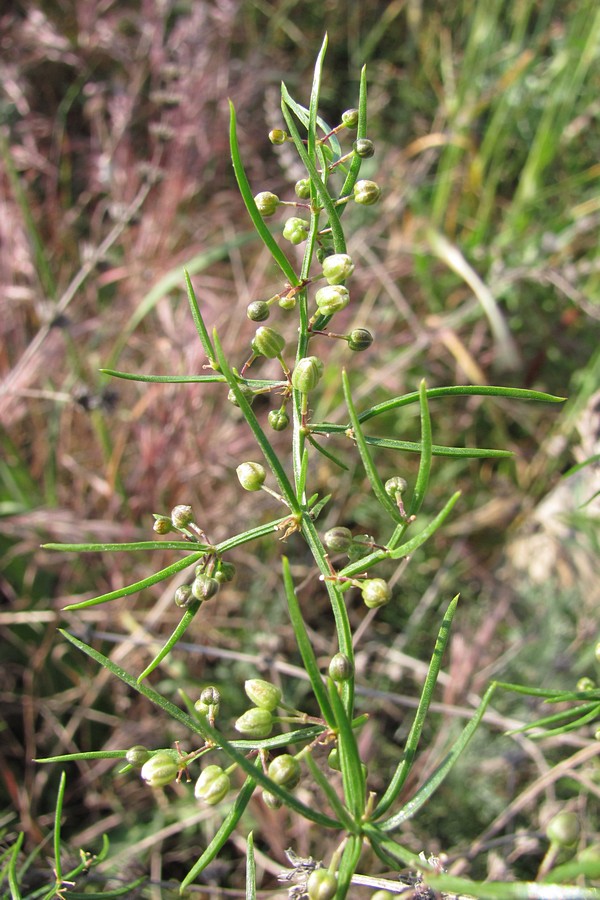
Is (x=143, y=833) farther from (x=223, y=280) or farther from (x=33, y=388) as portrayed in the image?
(x=223, y=280)

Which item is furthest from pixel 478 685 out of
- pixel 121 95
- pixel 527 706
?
pixel 121 95

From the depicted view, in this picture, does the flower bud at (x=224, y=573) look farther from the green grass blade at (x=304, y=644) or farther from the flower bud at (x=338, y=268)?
the flower bud at (x=338, y=268)

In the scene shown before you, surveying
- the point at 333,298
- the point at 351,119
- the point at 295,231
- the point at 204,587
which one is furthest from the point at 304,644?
the point at 351,119

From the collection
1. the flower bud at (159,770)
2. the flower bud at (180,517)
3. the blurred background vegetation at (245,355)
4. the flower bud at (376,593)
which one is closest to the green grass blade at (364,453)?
the flower bud at (376,593)

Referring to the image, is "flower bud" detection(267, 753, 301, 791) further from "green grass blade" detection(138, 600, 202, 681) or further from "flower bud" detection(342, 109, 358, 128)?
"flower bud" detection(342, 109, 358, 128)

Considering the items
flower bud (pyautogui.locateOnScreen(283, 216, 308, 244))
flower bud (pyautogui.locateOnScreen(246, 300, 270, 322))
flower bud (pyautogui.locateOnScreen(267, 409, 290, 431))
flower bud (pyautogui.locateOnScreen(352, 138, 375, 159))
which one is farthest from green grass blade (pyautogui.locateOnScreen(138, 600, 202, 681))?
flower bud (pyautogui.locateOnScreen(352, 138, 375, 159))

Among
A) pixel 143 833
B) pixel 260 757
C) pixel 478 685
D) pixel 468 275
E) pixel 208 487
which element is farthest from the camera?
pixel 468 275

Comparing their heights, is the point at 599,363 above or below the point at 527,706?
above
